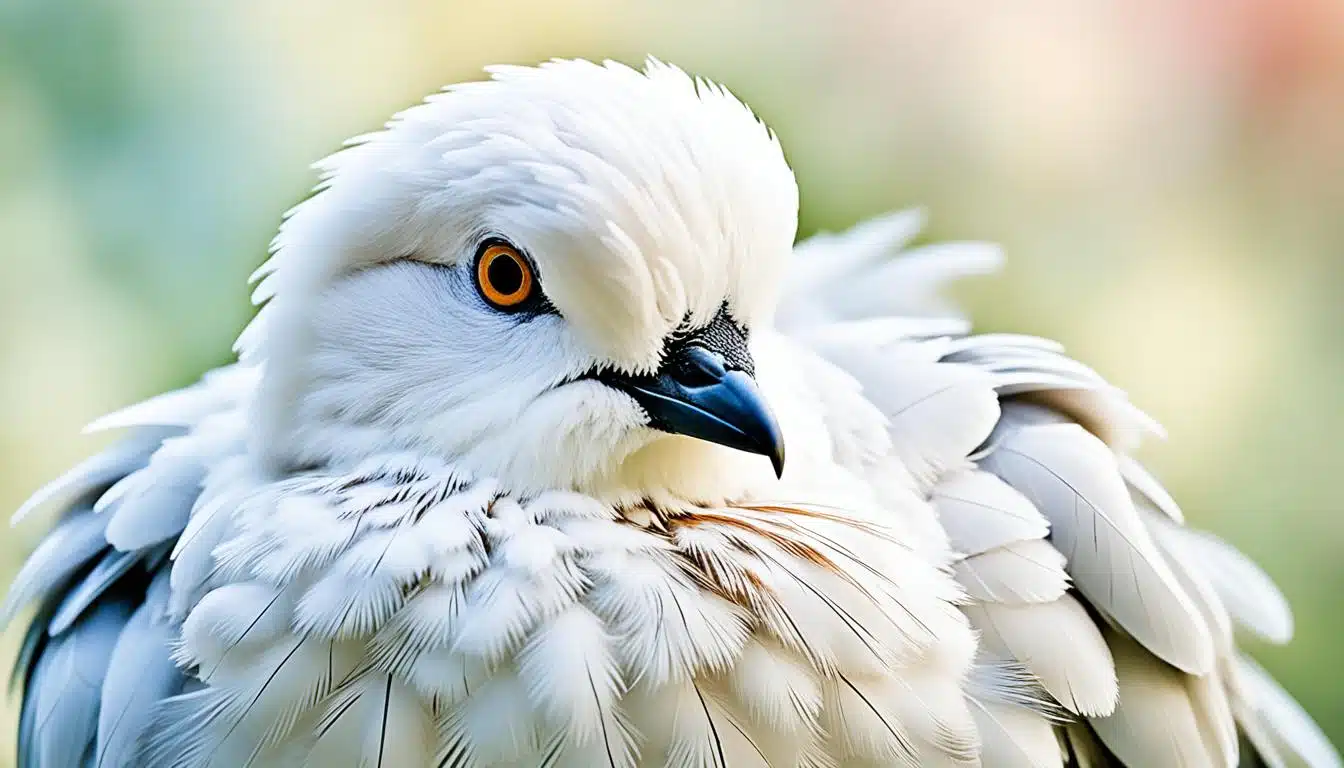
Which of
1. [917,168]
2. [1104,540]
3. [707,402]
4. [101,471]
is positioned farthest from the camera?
[917,168]

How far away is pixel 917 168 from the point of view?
1.27 meters

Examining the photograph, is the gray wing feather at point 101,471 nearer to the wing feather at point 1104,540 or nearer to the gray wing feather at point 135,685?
the gray wing feather at point 135,685

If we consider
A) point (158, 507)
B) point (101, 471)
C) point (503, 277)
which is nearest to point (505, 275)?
point (503, 277)

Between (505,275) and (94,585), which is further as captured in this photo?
(94,585)

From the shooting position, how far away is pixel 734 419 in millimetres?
608

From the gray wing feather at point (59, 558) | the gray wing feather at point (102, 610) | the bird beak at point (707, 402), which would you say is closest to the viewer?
the bird beak at point (707, 402)

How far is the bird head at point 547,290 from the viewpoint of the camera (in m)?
0.62

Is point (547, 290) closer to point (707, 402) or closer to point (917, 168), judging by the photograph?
point (707, 402)

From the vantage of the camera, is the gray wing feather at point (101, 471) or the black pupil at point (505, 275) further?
the gray wing feather at point (101, 471)

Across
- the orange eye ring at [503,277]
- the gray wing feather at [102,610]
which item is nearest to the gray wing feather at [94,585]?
the gray wing feather at [102,610]

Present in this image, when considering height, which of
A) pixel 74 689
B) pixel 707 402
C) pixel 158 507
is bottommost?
pixel 74 689

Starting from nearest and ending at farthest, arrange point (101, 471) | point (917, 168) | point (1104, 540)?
point (1104, 540)
point (101, 471)
point (917, 168)

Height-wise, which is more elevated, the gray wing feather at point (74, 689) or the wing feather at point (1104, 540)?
the wing feather at point (1104, 540)

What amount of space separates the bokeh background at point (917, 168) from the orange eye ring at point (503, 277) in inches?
21.6
